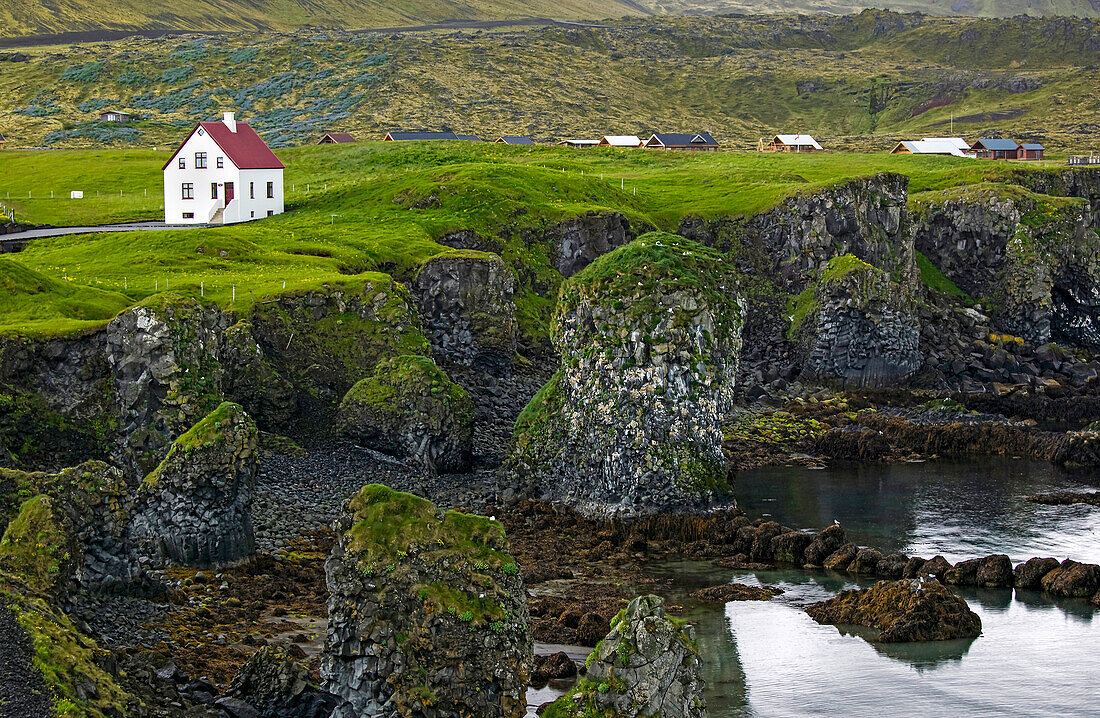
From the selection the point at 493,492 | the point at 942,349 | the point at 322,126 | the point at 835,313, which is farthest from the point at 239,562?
the point at 322,126

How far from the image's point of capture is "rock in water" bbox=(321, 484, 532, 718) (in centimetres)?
2958

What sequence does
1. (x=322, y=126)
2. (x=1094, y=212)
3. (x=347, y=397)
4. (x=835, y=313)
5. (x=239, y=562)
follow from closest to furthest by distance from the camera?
(x=239, y=562) < (x=347, y=397) < (x=835, y=313) < (x=1094, y=212) < (x=322, y=126)

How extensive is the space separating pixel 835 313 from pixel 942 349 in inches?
397

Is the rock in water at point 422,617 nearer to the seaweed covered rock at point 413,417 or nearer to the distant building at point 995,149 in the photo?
the seaweed covered rock at point 413,417

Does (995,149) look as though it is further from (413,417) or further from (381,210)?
(413,417)

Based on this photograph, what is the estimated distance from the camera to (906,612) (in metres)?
44.9

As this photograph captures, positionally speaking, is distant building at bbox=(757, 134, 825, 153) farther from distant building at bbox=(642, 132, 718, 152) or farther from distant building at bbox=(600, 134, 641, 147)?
distant building at bbox=(600, 134, 641, 147)

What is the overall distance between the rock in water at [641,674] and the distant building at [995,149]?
151 meters

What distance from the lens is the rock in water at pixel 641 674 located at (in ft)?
91.2

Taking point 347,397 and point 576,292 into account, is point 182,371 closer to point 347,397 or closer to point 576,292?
point 347,397

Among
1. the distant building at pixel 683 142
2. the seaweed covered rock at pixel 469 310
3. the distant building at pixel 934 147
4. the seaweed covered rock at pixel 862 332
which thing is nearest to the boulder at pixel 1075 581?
the seaweed covered rock at pixel 469 310

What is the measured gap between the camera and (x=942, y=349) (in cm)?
9625

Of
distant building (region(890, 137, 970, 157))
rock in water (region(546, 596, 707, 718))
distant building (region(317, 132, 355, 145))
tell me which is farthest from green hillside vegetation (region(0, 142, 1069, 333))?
rock in water (region(546, 596, 707, 718))

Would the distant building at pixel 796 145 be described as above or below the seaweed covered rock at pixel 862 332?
above
